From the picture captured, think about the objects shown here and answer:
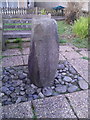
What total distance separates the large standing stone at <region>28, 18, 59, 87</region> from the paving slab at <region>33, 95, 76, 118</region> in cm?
42

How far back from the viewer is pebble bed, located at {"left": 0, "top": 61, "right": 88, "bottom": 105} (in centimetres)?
234

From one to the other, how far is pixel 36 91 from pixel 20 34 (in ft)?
8.14

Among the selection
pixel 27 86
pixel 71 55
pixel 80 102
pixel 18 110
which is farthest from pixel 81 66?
pixel 18 110

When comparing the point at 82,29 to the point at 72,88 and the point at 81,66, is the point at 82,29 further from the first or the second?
the point at 72,88

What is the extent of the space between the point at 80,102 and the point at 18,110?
94 centimetres

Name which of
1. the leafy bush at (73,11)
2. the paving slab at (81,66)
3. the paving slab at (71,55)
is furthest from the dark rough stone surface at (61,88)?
the leafy bush at (73,11)

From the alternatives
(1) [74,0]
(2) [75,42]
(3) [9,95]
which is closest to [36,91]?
(3) [9,95]

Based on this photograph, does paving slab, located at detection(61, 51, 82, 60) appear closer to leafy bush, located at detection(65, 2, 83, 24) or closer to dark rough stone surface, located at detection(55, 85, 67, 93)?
dark rough stone surface, located at detection(55, 85, 67, 93)

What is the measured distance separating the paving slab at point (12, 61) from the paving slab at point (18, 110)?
1412 mm

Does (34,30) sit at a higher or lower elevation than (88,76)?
higher

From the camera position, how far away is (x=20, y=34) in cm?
447

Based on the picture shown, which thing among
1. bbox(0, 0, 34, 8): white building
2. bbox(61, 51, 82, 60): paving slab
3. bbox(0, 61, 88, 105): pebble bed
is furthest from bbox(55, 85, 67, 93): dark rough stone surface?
bbox(0, 0, 34, 8): white building

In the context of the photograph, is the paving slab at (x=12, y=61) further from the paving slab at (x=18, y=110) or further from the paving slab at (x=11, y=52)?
the paving slab at (x=18, y=110)

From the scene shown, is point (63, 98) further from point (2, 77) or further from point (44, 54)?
point (2, 77)
